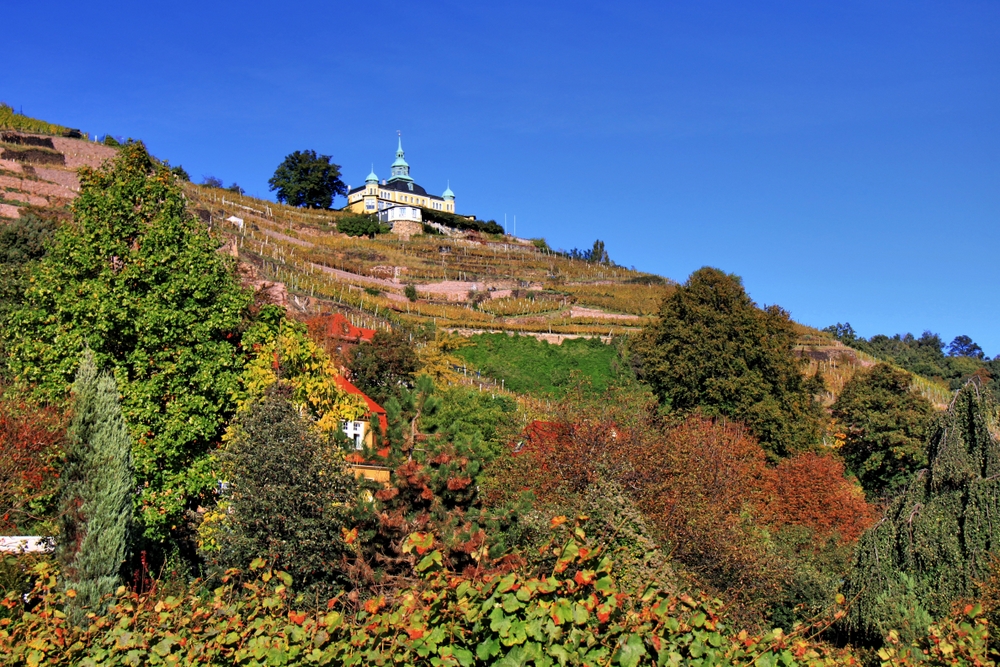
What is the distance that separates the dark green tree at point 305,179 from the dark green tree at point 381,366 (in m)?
61.6

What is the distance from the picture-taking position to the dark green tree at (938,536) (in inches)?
516

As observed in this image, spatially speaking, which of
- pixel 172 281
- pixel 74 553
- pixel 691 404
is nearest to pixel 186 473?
pixel 172 281

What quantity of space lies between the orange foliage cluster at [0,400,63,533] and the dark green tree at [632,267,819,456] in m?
21.2

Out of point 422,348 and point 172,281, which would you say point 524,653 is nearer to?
point 172,281

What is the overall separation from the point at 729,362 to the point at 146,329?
22692 mm

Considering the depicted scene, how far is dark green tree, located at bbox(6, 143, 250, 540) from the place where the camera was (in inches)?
632

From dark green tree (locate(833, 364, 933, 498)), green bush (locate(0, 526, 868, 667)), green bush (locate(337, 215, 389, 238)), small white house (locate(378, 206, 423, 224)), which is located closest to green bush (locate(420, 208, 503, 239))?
small white house (locate(378, 206, 423, 224))

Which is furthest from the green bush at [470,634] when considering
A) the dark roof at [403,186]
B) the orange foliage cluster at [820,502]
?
the dark roof at [403,186]

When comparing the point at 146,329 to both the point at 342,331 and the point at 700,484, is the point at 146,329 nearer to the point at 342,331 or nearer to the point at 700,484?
the point at 700,484

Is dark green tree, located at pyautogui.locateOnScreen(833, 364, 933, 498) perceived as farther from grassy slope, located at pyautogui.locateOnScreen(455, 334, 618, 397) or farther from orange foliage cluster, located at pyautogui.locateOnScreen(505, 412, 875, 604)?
grassy slope, located at pyautogui.locateOnScreen(455, 334, 618, 397)

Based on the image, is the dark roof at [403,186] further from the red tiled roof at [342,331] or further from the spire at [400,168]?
the red tiled roof at [342,331]

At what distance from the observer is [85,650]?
254 inches

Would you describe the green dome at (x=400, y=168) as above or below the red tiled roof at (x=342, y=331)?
above

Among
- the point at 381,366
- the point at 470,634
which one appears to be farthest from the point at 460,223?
the point at 470,634
